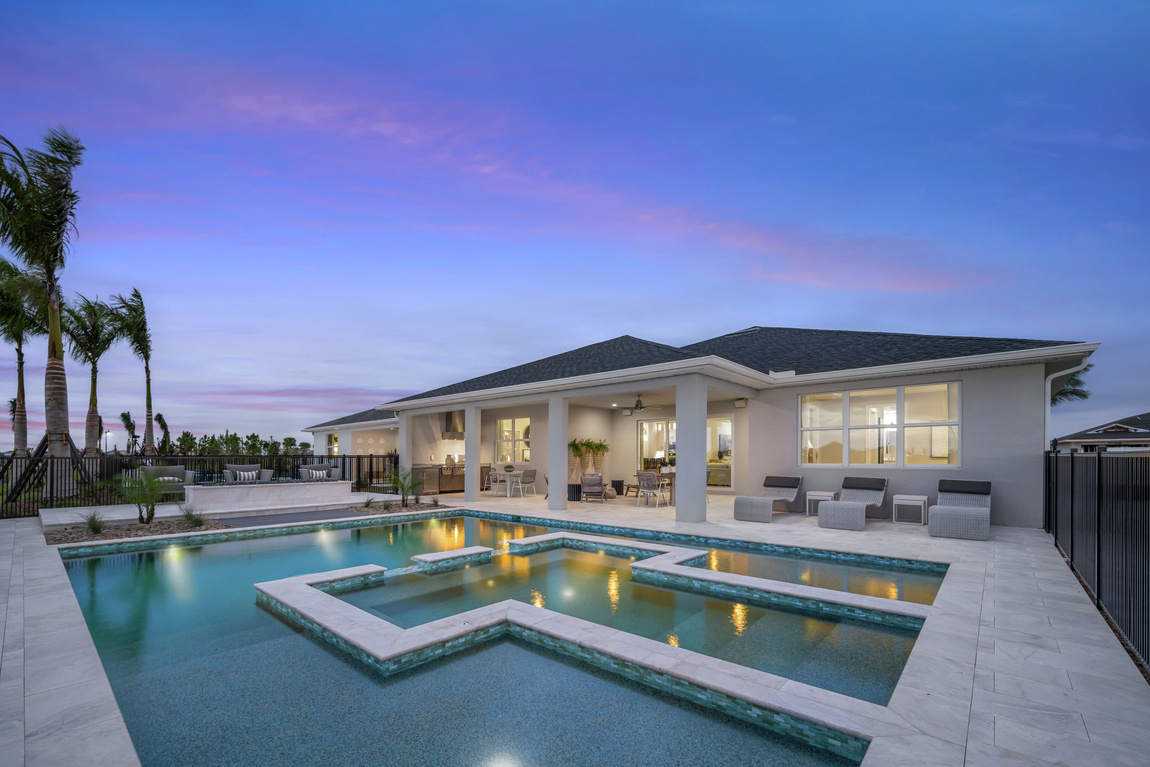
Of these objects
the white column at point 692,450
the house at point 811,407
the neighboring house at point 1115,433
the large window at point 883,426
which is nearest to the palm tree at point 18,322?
the house at point 811,407

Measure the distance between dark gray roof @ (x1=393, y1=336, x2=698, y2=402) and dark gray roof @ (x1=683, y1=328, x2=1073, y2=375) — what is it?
0.90 meters

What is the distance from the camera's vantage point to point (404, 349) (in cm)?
2403

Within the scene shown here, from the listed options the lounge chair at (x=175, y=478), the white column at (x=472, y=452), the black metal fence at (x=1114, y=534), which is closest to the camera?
the black metal fence at (x=1114, y=534)

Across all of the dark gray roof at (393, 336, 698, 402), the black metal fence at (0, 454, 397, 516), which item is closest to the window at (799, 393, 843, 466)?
the dark gray roof at (393, 336, 698, 402)

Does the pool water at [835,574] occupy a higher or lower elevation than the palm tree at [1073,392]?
lower

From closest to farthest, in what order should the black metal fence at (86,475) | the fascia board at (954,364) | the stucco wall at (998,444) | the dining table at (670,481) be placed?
1. the fascia board at (954,364)
2. the stucco wall at (998,444)
3. the black metal fence at (86,475)
4. the dining table at (670,481)

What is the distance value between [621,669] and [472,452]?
11.1m

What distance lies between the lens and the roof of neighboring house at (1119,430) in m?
8.32

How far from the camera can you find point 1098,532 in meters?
4.68

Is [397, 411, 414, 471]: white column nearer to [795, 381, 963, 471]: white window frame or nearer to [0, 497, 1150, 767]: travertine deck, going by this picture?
[0, 497, 1150, 767]: travertine deck

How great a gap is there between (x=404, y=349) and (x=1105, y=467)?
914 inches

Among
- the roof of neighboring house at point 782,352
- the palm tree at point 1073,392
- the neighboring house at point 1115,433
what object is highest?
the roof of neighboring house at point 782,352

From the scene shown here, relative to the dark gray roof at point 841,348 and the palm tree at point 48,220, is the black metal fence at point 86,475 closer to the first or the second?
the palm tree at point 48,220

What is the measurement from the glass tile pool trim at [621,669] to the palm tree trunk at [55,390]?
11.9 metres
